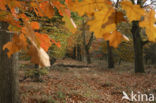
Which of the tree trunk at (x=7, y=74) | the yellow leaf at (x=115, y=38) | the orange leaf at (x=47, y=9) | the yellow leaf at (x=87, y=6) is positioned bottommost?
the tree trunk at (x=7, y=74)

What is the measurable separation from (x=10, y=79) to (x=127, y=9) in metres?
2.69

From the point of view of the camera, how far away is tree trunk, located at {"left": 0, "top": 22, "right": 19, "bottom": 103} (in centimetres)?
261

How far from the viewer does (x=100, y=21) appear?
26.7 inches

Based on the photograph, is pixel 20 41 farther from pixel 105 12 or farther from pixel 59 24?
pixel 59 24

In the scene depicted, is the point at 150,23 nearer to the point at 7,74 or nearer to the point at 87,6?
the point at 87,6

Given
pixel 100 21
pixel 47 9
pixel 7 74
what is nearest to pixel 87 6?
pixel 100 21

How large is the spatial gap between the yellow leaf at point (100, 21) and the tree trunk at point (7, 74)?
2.36 m

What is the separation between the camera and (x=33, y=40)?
0.57 meters

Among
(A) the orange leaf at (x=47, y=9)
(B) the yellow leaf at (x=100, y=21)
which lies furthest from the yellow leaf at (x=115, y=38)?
(A) the orange leaf at (x=47, y=9)

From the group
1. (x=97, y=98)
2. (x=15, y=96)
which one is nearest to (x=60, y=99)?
(x=97, y=98)

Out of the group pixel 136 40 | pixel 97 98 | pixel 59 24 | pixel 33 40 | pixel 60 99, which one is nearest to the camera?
pixel 33 40

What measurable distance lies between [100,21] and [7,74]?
8.37 ft

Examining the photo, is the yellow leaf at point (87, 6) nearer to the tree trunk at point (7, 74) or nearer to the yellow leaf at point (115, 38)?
the yellow leaf at point (115, 38)

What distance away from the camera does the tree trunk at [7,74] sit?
2611 millimetres
